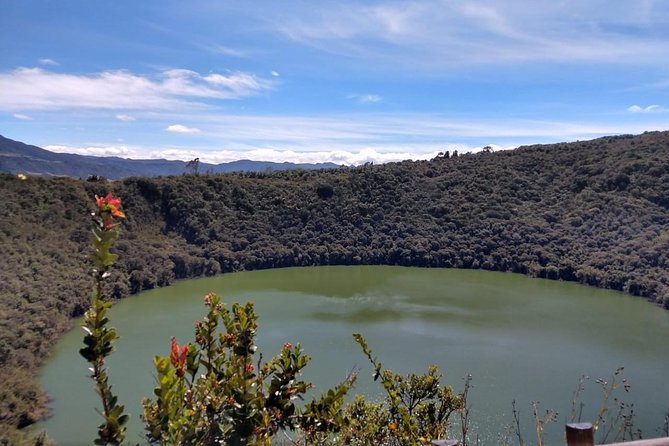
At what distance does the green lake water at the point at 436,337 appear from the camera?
43.0 ft

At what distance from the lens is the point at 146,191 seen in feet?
105

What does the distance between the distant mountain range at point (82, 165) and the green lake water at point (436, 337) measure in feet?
20.6

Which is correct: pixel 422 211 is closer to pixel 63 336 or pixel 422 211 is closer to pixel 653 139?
pixel 653 139

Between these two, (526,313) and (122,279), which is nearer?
(526,313)

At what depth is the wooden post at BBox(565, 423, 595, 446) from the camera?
5.53 ft

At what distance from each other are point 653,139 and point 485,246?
1522cm

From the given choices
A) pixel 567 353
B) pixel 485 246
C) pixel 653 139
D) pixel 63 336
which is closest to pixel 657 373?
pixel 567 353

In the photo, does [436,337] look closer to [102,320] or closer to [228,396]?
[228,396]

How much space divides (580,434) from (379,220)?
3360cm

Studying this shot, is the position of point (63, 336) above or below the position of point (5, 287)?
below

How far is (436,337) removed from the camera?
18906mm

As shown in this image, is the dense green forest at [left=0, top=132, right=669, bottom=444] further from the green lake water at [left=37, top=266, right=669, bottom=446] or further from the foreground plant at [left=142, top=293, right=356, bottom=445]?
A: the foreground plant at [left=142, top=293, right=356, bottom=445]

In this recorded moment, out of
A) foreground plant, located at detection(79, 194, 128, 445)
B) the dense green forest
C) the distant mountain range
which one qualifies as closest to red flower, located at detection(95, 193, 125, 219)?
foreground plant, located at detection(79, 194, 128, 445)

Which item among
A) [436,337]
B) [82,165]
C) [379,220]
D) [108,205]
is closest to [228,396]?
[108,205]
